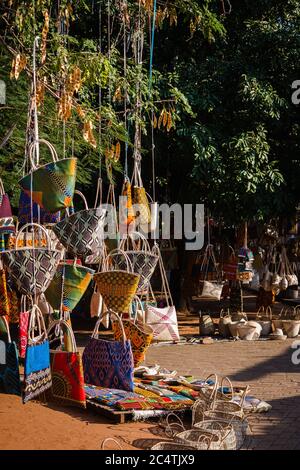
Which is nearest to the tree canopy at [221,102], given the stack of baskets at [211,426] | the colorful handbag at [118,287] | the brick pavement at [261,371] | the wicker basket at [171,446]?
the brick pavement at [261,371]

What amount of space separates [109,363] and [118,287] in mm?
775

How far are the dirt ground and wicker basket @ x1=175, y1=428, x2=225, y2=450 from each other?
0.94 feet

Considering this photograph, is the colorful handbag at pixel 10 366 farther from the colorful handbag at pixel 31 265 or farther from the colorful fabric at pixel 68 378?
the colorful handbag at pixel 31 265

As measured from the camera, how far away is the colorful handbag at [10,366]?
529 centimetres

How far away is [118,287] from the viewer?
556 cm

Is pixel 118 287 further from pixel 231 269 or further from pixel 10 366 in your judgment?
pixel 231 269

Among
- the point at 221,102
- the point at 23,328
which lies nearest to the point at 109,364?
the point at 23,328

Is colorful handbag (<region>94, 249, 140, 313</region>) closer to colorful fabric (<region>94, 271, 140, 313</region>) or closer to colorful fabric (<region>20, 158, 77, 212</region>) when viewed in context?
colorful fabric (<region>94, 271, 140, 313</region>)

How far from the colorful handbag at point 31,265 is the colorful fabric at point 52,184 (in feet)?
0.88

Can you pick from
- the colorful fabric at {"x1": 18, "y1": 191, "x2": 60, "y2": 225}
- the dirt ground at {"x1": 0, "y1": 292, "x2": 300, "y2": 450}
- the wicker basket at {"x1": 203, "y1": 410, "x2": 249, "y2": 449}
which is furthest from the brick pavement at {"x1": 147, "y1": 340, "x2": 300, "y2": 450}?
the colorful fabric at {"x1": 18, "y1": 191, "x2": 60, "y2": 225}

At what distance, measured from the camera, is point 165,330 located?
8.45 m

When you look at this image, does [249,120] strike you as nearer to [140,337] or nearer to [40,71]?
[40,71]
